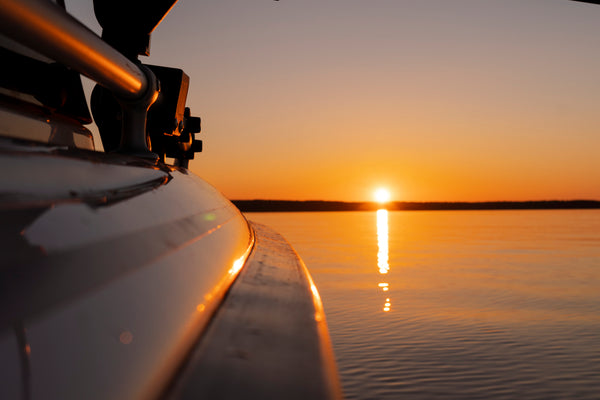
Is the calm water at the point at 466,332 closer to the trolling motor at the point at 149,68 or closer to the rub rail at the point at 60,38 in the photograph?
the trolling motor at the point at 149,68

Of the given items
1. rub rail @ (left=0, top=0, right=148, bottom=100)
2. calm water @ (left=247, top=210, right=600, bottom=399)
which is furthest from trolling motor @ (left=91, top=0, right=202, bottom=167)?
calm water @ (left=247, top=210, right=600, bottom=399)

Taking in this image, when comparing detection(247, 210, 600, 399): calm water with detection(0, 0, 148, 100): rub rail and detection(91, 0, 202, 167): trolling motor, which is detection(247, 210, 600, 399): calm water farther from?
detection(0, 0, 148, 100): rub rail

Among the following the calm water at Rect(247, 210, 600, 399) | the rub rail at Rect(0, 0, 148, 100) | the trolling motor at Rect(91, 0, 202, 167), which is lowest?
the calm water at Rect(247, 210, 600, 399)

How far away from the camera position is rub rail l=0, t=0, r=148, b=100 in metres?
0.62

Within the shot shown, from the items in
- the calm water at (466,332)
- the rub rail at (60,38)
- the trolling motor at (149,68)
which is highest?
the trolling motor at (149,68)

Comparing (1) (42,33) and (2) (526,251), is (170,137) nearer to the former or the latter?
(1) (42,33)

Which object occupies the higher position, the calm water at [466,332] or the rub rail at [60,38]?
the rub rail at [60,38]

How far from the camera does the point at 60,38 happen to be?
2.43 ft

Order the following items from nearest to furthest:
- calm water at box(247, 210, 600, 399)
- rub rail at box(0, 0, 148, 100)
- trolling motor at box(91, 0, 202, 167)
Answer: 1. rub rail at box(0, 0, 148, 100)
2. trolling motor at box(91, 0, 202, 167)
3. calm water at box(247, 210, 600, 399)

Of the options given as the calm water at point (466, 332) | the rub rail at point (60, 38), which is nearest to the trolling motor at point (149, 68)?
the rub rail at point (60, 38)

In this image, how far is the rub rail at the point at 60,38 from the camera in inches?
24.2

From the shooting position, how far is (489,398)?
112 inches

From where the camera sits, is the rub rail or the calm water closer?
the rub rail

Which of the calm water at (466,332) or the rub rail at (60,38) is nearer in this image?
the rub rail at (60,38)
